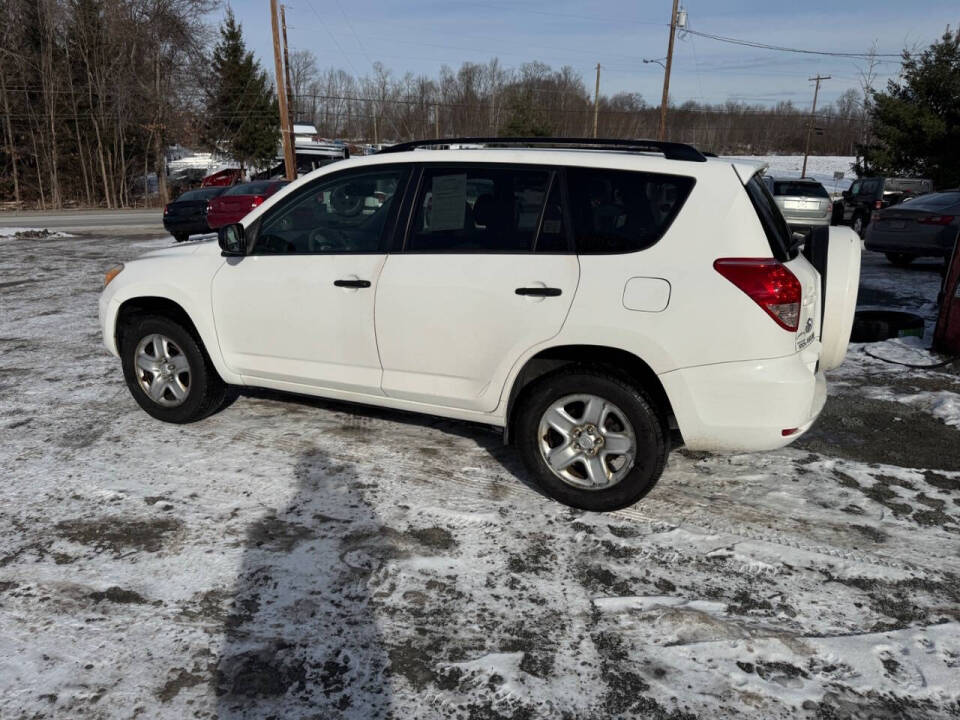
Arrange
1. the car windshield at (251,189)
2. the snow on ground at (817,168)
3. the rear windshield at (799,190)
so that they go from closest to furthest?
1. the car windshield at (251,189)
2. the rear windshield at (799,190)
3. the snow on ground at (817,168)

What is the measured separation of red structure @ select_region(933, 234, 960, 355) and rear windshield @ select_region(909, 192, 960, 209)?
266 inches

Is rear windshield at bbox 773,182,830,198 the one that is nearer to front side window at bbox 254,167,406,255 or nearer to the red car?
the red car

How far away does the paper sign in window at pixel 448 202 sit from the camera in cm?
→ 397

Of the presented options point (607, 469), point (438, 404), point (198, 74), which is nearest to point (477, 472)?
point (438, 404)

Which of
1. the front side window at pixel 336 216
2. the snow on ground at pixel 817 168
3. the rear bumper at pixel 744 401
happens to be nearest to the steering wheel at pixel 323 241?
the front side window at pixel 336 216

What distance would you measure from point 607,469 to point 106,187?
4301 cm

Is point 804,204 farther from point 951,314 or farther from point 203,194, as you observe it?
point 203,194

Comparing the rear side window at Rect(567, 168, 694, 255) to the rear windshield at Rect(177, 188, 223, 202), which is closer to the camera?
the rear side window at Rect(567, 168, 694, 255)

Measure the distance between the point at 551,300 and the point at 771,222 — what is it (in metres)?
1.17

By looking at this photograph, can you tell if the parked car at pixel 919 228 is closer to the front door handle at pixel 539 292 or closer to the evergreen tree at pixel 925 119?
the front door handle at pixel 539 292

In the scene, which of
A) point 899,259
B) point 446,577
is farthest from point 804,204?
point 446,577

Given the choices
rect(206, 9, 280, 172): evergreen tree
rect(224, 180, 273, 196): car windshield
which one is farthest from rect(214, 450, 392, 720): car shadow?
rect(206, 9, 280, 172): evergreen tree

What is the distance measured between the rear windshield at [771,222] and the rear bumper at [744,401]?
1.73 feet

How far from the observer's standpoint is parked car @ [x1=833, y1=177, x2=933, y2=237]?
20125 millimetres
